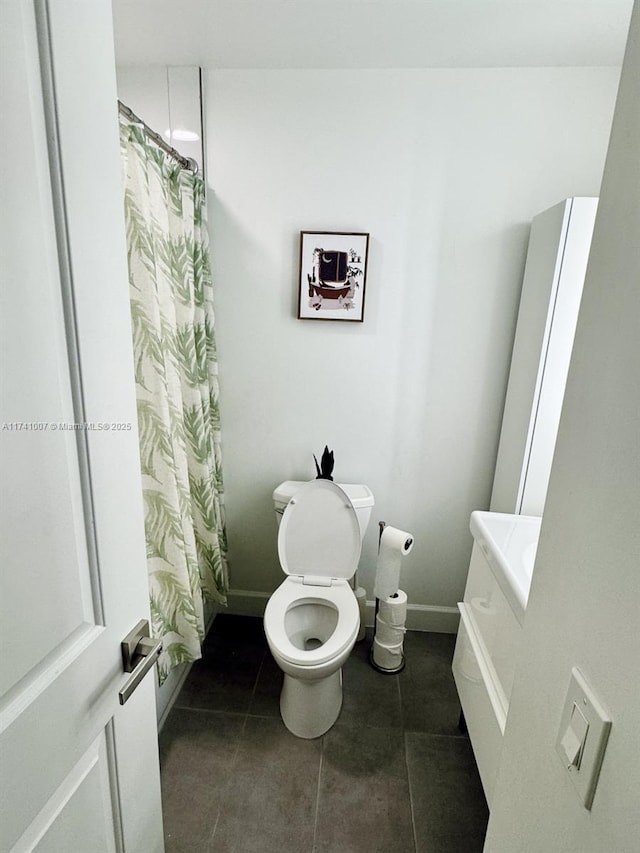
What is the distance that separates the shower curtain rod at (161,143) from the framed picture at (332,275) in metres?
0.48

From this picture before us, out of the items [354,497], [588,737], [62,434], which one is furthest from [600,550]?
[354,497]

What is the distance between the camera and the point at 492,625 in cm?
122

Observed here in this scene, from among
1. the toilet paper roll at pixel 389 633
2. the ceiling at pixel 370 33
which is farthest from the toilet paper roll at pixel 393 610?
the ceiling at pixel 370 33

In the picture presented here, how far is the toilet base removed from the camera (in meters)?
1.57

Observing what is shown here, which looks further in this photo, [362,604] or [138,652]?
[362,604]

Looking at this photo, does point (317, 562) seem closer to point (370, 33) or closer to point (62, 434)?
point (62, 434)

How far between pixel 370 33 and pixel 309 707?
7.72 ft

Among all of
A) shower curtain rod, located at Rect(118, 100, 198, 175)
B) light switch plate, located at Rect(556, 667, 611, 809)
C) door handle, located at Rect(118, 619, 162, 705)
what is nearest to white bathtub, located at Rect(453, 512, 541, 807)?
light switch plate, located at Rect(556, 667, 611, 809)

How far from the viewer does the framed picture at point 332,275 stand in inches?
70.3

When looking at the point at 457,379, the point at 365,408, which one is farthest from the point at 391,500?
the point at 457,379

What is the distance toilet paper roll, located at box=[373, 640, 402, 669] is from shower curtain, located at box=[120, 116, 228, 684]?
81 centimetres

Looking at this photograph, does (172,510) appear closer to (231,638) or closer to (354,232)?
(231,638)

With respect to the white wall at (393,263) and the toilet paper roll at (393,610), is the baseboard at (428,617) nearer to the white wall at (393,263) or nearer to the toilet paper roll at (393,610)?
the white wall at (393,263)

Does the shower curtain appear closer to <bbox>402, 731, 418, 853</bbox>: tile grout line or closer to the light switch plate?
<bbox>402, 731, 418, 853</bbox>: tile grout line
